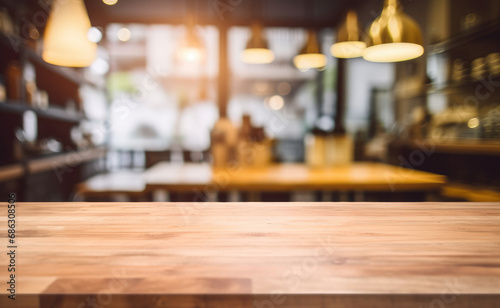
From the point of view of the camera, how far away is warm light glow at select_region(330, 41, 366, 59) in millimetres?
3046

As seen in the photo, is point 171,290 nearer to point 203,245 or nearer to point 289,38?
point 203,245

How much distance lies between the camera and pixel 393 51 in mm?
2287

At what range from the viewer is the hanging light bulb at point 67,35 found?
1.82m

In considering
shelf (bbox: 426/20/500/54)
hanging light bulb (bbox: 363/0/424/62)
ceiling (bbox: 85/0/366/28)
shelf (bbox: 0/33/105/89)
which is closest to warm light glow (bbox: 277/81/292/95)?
ceiling (bbox: 85/0/366/28)

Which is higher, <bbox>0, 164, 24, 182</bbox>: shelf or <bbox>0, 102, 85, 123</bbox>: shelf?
<bbox>0, 102, 85, 123</bbox>: shelf

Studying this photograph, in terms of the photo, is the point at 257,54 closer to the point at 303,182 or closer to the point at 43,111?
the point at 303,182

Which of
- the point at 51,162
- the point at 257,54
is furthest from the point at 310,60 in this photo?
the point at 51,162

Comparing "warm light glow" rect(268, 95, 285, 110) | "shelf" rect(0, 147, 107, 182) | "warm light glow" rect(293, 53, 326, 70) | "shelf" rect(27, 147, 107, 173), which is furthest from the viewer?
"warm light glow" rect(268, 95, 285, 110)

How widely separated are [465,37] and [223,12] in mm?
3654

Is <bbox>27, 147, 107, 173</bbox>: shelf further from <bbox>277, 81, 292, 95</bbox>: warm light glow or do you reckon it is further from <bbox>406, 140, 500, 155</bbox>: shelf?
<bbox>277, 81, 292, 95</bbox>: warm light glow

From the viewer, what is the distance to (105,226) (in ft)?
2.76

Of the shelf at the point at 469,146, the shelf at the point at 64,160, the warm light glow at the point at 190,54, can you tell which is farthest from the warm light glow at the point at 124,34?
the shelf at the point at 469,146

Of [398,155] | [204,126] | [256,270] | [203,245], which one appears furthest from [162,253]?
[204,126]

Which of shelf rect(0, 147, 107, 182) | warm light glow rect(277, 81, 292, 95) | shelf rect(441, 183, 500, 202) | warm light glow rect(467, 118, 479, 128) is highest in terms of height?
warm light glow rect(277, 81, 292, 95)
